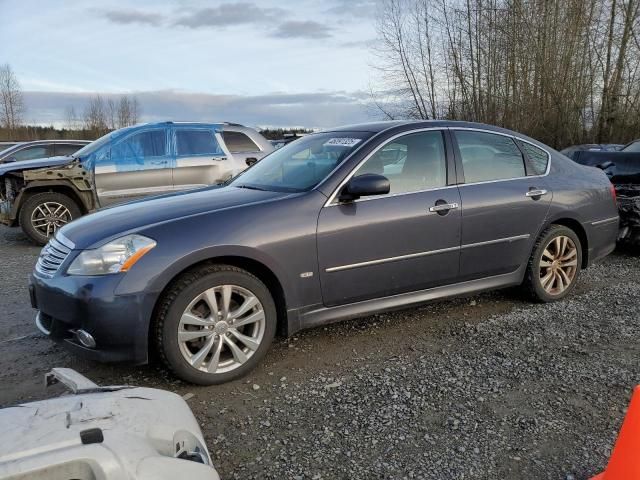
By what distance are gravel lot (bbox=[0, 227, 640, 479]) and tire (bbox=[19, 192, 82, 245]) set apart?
3.67 m

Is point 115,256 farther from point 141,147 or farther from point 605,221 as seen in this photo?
point 141,147

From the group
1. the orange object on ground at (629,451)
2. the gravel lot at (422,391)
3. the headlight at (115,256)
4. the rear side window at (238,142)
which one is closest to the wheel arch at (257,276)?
the headlight at (115,256)

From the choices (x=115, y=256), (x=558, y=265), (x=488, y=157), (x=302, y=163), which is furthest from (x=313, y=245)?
(x=558, y=265)

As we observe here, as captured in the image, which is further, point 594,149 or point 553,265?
point 594,149

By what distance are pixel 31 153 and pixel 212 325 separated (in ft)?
43.1

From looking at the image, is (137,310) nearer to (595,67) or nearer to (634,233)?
(634,233)

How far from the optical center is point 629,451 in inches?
82.4

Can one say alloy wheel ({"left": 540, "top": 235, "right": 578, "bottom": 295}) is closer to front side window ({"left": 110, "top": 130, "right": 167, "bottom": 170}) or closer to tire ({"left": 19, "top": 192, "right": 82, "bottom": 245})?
front side window ({"left": 110, "top": 130, "right": 167, "bottom": 170})

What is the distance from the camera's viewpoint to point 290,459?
2.58 m

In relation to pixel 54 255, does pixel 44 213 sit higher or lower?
lower

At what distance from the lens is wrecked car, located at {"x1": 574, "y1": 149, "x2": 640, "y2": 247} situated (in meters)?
6.58

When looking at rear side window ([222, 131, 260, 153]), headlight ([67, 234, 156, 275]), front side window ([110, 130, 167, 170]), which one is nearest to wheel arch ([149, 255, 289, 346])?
headlight ([67, 234, 156, 275])

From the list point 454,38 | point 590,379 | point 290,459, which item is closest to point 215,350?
point 290,459

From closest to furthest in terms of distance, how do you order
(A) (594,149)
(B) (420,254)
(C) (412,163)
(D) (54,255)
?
(D) (54,255), (B) (420,254), (C) (412,163), (A) (594,149)
